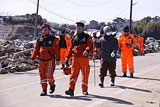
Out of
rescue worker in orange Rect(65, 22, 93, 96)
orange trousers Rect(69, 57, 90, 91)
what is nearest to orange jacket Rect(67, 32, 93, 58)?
rescue worker in orange Rect(65, 22, 93, 96)

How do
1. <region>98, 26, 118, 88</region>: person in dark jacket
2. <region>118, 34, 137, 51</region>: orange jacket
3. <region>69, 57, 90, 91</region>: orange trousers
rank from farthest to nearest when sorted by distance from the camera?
<region>118, 34, 137, 51</region>: orange jacket, <region>98, 26, 118, 88</region>: person in dark jacket, <region>69, 57, 90, 91</region>: orange trousers

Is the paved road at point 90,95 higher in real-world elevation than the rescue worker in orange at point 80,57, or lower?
lower

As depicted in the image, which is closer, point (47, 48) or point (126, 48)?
point (47, 48)

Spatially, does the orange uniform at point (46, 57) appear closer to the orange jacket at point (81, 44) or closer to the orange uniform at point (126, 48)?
the orange jacket at point (81, 44)

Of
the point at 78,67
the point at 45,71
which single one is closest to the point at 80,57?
the point at 78,67

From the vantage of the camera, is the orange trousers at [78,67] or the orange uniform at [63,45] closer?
the orange trousers at [78,67]

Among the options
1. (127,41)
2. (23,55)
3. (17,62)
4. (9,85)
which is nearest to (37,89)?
(9,85)

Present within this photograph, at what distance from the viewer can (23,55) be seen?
18.0 metres

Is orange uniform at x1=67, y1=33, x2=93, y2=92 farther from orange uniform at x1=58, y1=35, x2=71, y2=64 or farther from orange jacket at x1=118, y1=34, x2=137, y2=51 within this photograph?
orange uniform at x1=58, y1=35, x2=71, y2=64

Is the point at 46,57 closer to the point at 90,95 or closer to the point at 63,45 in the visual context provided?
the point at 90,95

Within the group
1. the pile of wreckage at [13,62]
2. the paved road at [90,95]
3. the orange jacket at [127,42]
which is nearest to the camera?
the paved road at [90,95]

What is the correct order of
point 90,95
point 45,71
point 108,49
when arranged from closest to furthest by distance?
point 90,95 < point 45,71 < point 108,49

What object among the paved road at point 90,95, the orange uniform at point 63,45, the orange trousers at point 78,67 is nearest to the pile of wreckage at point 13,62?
the orange uniform at point 63,45

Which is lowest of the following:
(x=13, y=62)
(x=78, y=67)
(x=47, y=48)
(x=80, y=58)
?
(x=13, y=62)
